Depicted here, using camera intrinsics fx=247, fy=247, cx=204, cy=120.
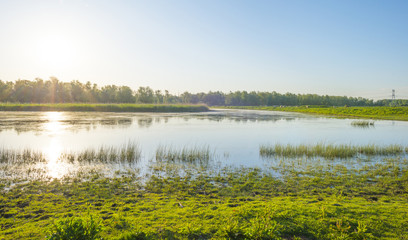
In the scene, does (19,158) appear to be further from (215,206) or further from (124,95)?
(124,95)

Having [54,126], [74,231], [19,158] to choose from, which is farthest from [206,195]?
[54,126]

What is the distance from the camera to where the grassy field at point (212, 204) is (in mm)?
4695

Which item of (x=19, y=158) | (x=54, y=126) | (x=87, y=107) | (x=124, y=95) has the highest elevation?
(x=124, y=95)

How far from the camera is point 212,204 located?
6.44 meters

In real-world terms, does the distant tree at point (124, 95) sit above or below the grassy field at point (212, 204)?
above

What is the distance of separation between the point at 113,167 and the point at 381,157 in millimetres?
13612

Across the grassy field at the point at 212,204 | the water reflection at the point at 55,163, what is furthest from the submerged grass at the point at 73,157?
the grassy field at the point at 212,204

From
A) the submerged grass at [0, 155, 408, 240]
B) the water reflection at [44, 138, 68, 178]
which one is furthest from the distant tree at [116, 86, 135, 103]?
the submerged grass at [0, 155, 408, 240]

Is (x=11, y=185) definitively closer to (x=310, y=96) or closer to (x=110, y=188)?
(x=110, y=188)

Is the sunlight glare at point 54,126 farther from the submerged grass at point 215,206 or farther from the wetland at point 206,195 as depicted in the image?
the submerged grass at point 215,206

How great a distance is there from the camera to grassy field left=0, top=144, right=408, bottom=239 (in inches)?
185

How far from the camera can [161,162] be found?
38.3 feet

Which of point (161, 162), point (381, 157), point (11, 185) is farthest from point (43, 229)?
point (381, 157)

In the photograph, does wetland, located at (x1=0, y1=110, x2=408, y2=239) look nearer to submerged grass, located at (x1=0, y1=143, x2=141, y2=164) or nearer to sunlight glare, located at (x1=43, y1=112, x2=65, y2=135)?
submerged grass, located at (x1=0, y1=143, x2=141, y2=164)
